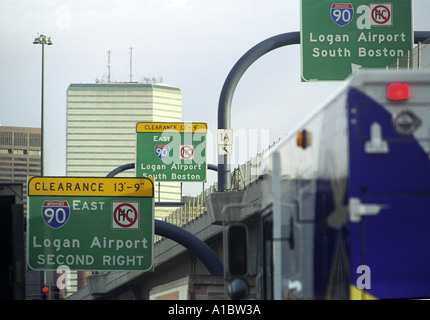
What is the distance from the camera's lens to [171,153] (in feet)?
114

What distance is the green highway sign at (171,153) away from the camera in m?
34.5

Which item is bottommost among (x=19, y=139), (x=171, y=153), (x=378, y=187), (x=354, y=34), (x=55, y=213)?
(x=55, y=213)

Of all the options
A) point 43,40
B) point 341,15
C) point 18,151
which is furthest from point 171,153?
point 18,151

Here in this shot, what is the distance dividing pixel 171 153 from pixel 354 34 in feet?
48.0

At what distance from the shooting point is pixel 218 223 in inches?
1320

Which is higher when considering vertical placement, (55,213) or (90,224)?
(55,213)

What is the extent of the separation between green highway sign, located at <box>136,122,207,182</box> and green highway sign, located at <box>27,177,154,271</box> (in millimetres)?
14153

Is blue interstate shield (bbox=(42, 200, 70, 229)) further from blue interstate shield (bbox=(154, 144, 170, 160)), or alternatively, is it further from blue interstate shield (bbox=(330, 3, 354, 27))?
blue interstate shield (bbox=(154, 144, 170, 160))

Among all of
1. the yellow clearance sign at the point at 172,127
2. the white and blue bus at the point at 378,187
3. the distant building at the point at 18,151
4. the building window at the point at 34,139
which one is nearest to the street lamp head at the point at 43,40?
the yellow clearance sign at the point at 172,127

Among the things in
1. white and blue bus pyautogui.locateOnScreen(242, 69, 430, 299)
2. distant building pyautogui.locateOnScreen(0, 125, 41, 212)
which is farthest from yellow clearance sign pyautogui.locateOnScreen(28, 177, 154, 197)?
distant building pyautogui.locateOnScreen(0, 125, 41, 212)

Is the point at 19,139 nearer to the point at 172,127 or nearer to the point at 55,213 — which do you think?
the point at 172,127

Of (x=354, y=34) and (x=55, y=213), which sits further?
(x=354, y=34)

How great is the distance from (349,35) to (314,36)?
728mm

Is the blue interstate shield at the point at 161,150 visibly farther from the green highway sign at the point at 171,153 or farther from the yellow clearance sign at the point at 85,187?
the yellow clearance sign at the point at 85,187
